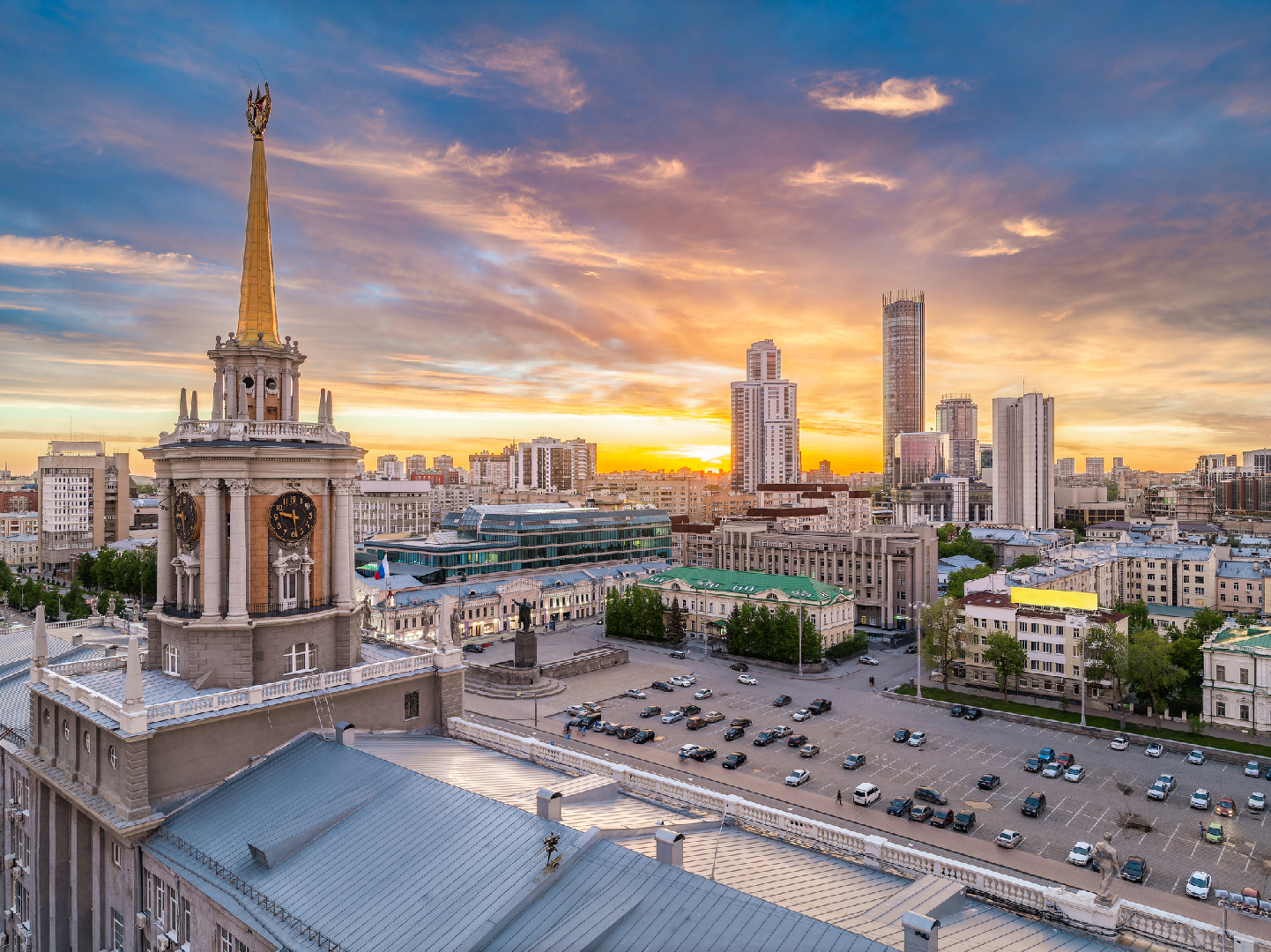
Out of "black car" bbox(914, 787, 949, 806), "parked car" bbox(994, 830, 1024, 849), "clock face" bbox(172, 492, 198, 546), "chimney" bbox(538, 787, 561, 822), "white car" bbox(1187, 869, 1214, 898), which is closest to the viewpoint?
"chimney" bbox(538, 787, 561, 822)

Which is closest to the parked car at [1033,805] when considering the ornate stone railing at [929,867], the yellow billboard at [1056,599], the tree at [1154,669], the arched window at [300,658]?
the tree at [1154,669]

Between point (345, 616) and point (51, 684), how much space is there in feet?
36.3

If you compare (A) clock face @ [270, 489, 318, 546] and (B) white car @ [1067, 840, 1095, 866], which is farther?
(B) white car @ [1067, 840, 1095, 866]

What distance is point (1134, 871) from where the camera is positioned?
136 feet

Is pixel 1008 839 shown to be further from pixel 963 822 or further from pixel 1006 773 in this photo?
pixel 1006 773

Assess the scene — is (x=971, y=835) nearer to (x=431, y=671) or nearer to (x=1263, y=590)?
(x=431, y=671)

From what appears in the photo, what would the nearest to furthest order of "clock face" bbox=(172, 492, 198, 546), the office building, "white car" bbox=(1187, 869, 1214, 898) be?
"clock face" bbox=(172, 492, 198, 546) < "white car" bbox=(1187, 869, 1214, 898) < the office building

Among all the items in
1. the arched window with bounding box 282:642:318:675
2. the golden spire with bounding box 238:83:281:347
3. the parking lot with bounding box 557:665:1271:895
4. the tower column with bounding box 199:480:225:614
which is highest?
the golden spire with bounding box 238:83:281:347

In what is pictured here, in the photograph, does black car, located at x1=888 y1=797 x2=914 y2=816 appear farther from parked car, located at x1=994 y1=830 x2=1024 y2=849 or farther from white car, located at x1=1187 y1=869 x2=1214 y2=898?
white car, located at x1=1187 y1=869 x2=1214 y2=898

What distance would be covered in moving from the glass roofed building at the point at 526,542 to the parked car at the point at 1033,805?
281ft

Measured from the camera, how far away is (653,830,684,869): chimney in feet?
57.6

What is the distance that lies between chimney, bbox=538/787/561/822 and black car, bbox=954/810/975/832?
123ft

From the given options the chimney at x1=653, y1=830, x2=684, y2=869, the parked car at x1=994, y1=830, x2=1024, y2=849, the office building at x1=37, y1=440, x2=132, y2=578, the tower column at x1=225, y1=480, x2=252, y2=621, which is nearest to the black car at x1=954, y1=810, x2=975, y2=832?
the parked car at x1=994, y1=830, x2=1024, y2=849

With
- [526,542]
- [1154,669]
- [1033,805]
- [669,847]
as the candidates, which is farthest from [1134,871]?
[526,542]
